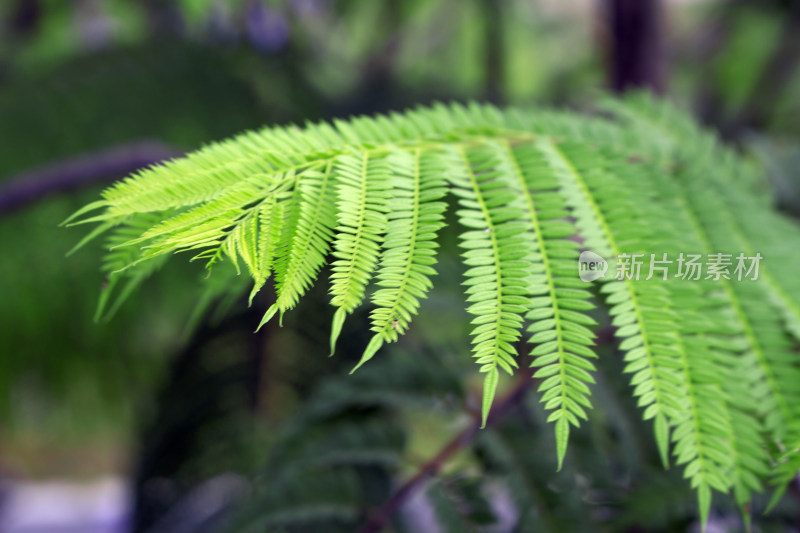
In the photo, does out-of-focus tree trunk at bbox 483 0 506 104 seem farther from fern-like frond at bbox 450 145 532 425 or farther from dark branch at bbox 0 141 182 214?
fern-like frond at bbox 450 145 532 425

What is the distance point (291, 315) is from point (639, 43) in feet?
2.97

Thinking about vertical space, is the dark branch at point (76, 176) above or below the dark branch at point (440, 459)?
above

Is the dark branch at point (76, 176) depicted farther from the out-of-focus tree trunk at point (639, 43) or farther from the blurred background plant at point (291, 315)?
the out-of-focus tree trunk at point (639, 43)

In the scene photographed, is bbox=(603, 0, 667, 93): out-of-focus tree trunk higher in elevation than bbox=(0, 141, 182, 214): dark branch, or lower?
higher

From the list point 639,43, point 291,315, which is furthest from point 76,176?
point 639,43

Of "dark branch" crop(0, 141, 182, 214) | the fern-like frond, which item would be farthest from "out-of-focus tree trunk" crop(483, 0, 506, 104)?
the fern-like frond

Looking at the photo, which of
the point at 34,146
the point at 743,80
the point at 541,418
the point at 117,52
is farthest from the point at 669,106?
the point at 743,80

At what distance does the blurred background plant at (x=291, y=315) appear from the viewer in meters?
0.64

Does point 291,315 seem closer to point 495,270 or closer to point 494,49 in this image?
point 495,270

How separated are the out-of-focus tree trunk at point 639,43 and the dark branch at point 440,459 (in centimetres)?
84

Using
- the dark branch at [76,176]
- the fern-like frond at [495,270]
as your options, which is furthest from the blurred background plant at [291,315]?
the fern-like frond at [495,270]

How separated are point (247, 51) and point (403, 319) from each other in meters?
1.86

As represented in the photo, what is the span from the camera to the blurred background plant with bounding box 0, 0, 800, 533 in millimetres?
→ 641

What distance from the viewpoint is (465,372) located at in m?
0.73
